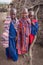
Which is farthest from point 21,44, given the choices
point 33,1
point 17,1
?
point 33,1

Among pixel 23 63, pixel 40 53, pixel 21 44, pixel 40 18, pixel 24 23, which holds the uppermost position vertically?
pixel 24 23

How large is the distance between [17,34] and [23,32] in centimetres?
8

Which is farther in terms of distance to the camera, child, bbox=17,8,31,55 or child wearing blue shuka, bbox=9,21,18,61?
child, bbox=17,8,31,55

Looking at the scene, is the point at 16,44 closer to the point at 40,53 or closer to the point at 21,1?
the point at 21,1

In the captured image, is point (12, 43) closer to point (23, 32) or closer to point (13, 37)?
point (13, 37)

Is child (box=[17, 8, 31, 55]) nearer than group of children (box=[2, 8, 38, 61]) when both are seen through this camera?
No

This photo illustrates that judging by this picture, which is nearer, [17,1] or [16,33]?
[16,33]

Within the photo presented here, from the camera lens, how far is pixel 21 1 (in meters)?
7.27

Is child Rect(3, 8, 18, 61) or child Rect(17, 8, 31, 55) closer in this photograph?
child Rect(3, 8, 18, 61)

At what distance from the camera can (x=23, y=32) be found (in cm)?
283

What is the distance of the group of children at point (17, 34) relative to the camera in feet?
8.83

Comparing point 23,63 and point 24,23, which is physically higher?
point 24,23

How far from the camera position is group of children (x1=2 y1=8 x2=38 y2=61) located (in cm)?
269

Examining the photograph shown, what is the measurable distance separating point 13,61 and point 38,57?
6316 millimetres
